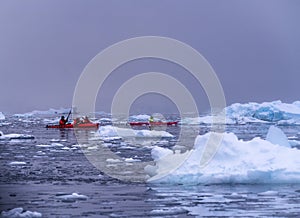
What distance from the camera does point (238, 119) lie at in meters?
66.1

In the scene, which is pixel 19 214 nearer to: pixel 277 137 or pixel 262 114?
pixel 277 137

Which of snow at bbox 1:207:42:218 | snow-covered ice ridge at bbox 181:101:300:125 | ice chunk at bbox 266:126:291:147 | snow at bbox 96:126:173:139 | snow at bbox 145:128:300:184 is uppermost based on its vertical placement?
snow-covered ice ridge at bbox 181:101:300:125

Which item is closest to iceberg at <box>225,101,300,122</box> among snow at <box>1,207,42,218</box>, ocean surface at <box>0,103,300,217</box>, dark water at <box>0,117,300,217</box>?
ocean surface at <box>0,103,300,217</box>

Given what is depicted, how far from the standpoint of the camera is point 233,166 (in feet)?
39.8

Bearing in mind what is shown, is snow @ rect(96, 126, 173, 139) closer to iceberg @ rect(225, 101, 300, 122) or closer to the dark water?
the dark water

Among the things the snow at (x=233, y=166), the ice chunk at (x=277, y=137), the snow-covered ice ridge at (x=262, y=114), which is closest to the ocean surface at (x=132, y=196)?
the snow at (x=233, y=166)

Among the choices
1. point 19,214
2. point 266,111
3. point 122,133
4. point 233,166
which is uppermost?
point 266,111

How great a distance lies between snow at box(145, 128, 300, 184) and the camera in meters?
11.9

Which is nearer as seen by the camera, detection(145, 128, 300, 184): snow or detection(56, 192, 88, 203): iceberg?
detection(56, 192, 88, 203): iceberg

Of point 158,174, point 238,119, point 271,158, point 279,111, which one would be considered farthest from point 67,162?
point 238,119

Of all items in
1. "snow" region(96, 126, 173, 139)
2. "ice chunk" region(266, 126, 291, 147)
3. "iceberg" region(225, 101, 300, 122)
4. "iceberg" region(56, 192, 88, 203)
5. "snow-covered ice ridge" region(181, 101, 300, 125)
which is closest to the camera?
"iceberg" region(56, 192, 88, 203)

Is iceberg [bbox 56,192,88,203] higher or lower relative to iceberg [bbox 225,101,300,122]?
lower

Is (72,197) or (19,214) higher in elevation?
(72,197)

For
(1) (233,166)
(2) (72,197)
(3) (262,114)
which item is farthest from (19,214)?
(3) (262,114)
